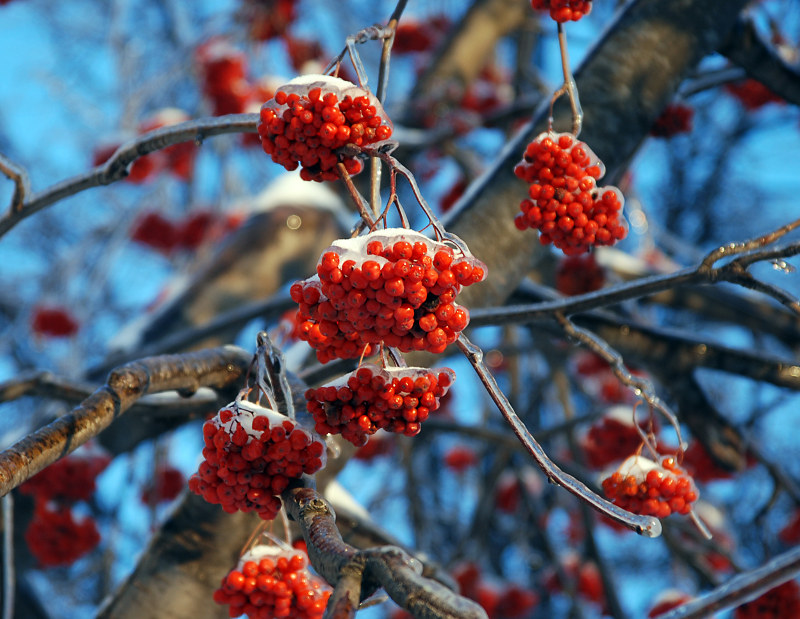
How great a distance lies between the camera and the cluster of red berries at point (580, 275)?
301 cm

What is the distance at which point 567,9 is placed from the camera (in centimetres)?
159

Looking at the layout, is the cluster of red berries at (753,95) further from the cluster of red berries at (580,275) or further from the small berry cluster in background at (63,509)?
the small berry cluster in background at (63,509)

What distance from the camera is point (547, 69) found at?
24.0 ft

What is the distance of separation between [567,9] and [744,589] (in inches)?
46.6

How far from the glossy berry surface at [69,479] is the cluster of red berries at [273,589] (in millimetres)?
1372

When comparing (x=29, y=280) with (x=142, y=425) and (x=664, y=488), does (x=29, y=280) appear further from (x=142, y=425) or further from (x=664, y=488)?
(x=664, y=488)

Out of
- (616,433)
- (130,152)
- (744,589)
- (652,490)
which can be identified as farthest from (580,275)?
(130,152)

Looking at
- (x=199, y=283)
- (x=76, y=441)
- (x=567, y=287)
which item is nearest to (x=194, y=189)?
(x=199, y=283)

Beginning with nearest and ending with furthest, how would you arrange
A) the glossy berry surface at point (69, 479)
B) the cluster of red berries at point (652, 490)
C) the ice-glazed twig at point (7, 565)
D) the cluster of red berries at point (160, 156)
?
the cluster of red berries at point (652, 490) < the ice-glazed twig at point (7, 565) < the glossy berry surface at point (69, 479) < the cluster of red berries at point (160, 156)

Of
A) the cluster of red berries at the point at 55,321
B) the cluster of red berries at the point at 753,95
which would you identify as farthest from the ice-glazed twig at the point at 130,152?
the cluster of red berries at the point at 55,321

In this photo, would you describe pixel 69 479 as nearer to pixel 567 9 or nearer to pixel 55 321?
pixel 567 9

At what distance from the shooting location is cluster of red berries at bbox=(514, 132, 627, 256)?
4.99 ft

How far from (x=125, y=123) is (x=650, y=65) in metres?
3.91

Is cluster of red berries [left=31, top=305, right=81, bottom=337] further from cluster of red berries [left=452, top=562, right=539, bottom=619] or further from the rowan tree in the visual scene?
cluster of red berries [left=452, top=562, right=539, bottom=619]
